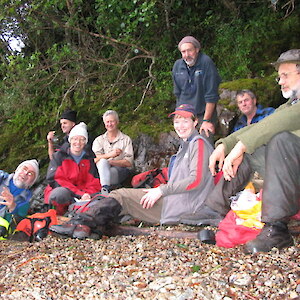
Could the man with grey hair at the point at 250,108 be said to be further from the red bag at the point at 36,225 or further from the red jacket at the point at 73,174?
the red bag at the point at 36,225

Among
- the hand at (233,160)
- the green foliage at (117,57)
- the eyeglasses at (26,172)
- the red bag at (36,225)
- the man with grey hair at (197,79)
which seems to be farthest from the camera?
the green foliage at (117,57)

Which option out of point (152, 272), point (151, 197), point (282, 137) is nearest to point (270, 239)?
point (282, 137)

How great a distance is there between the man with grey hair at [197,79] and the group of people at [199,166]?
0.01 meters

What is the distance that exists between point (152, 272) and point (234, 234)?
800 millimetres

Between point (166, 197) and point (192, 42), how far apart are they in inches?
92.8

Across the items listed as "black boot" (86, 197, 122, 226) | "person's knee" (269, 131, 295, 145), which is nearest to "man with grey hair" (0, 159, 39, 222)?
"black boot" (86, 197, 122, 226)

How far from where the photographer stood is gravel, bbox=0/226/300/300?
243cm

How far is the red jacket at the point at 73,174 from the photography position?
5.72 meters

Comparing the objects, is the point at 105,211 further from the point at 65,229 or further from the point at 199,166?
the point at 199,166

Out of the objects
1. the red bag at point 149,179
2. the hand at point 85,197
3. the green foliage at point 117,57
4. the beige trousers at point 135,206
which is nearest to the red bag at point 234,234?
the beige trousers at point 135,206

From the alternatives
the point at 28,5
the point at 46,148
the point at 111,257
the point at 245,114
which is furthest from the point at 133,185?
the point at 28,5

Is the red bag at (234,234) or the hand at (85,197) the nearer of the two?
the red bag at (234,234)

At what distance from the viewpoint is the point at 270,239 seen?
291 cm

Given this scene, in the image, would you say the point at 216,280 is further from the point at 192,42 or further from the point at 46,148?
the point at 46,148
